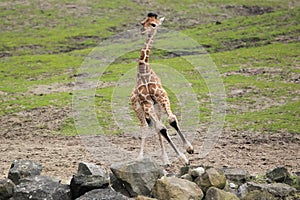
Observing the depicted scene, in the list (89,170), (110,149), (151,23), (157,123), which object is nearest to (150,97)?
(157,123)

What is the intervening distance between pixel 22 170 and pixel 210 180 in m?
3.41

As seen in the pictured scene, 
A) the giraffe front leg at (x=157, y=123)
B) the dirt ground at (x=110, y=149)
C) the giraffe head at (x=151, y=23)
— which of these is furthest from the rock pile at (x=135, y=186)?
the giraffe head at (x=151, y=23)

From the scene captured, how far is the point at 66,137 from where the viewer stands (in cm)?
1539

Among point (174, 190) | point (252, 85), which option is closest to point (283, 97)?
point (252, 85)

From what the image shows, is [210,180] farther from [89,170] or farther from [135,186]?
[89,170]

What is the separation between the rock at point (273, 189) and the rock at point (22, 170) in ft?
12.4

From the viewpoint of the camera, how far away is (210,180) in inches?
359

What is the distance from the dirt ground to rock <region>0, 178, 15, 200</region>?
1.68m

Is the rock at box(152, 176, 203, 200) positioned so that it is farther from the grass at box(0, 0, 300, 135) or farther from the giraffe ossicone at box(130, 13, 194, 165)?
the grass at box(0, 0, 300, 135)

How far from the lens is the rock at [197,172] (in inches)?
371

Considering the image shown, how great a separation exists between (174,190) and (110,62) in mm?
21340

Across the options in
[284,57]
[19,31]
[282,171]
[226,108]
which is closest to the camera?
[282,171]

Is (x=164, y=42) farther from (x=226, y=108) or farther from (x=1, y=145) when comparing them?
(x=1, y=145)

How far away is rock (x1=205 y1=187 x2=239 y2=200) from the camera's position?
873 centimetres
